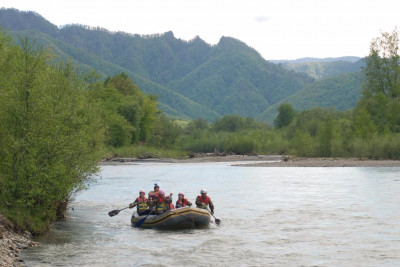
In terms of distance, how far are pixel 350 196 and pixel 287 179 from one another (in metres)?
13.7

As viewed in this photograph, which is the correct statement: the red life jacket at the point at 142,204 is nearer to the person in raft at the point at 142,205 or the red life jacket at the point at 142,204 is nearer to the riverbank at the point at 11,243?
the person in raft at the point at 142,205

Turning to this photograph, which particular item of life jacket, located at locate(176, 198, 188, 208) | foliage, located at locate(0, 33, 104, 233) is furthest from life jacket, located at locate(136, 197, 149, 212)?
foliage, located at locate(0, 33, 104, 233)

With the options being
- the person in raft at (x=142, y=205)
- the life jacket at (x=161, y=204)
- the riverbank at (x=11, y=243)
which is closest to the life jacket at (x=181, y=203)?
the life jacket at (x=161, y=204)

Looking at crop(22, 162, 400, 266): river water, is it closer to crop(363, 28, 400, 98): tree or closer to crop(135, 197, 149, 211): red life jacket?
crop(135, 197, 149, 211): red life jacket

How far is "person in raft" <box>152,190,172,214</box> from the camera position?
24.1 meters

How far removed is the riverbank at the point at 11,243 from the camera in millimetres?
15428

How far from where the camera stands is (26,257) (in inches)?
664

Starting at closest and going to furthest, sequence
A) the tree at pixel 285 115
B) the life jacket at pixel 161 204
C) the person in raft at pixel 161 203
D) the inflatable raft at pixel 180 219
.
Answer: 1. the inflatable raft at pixel 180 219
2. the person in raft at pixel 161 203
3. the life jacket at pixel 161 204
4. the tree at pixel 285 115

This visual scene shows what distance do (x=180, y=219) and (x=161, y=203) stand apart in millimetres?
1478

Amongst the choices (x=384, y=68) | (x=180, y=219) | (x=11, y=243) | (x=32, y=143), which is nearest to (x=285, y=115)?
(x=384, y=68)

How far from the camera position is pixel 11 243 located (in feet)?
56.1

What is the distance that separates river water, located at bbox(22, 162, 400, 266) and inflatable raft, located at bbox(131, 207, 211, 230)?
38 centimetres

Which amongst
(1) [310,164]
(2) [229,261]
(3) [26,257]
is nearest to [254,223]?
(2) [229,261]

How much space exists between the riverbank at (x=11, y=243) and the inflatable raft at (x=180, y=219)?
20.0 feet
